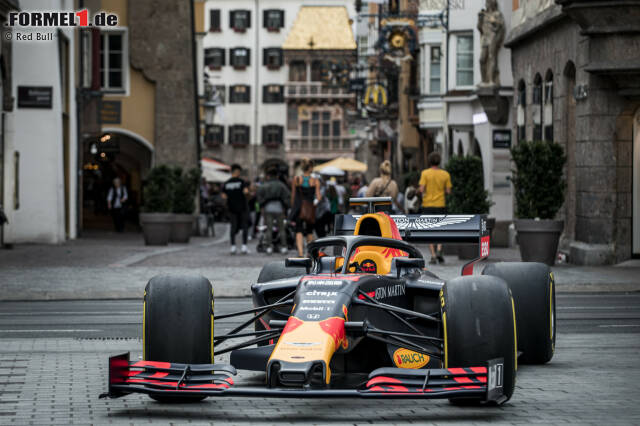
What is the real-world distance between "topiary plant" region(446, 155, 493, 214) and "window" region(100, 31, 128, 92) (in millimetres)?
17500

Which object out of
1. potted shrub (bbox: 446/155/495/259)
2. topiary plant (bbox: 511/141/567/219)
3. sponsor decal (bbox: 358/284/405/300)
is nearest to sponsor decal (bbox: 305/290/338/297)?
sponsor decal (bbox: 358/284/405/300)

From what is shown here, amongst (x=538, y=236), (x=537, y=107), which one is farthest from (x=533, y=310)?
(x=537, y=107)

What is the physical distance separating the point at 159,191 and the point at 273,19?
7344 cm

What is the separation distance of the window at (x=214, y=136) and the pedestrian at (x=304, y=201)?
75.5 metres

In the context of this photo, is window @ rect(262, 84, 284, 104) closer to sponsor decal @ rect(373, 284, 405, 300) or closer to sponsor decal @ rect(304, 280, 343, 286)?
sponsor decal @ rect(373, 284, 405, 300)

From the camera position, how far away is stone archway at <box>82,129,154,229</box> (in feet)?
131

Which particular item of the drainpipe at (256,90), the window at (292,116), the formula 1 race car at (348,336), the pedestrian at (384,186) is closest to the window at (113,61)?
the pedestrian at (384,186)

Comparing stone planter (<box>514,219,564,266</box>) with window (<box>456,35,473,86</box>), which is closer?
stone planter (<box>514,219,564,266</box>)

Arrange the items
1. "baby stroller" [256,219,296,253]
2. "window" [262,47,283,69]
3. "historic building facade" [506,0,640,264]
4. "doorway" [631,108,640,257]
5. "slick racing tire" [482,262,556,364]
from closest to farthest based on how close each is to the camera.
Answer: "slick racing tire" [482,262,556,364] → "historic building facade" [506,0,640,264] → "doorway" [631,108,640,257] → "baby stroller" [256,219,296,253] → "window" [262,47,283,69]

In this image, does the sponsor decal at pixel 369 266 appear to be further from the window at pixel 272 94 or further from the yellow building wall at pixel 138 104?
the window at pixel 272 94

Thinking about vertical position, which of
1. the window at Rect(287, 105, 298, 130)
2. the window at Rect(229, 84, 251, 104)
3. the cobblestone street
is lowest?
the cobblestone street

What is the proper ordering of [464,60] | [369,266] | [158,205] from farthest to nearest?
[464,60] < [158,205] < [369,266]

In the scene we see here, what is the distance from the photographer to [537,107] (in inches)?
1172

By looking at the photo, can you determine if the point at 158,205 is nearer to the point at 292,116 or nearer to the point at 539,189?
the point at 539,189
